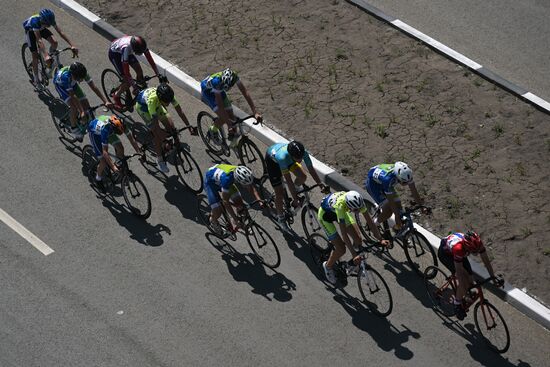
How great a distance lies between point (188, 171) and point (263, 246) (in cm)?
223

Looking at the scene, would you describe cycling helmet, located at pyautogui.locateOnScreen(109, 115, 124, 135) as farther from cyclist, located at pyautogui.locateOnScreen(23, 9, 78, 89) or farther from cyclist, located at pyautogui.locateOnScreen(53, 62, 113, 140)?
cyclist, located at pyautogui.locateOnScreen(23, 9, 78, 89)

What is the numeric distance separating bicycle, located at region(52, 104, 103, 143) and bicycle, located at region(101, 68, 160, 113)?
0.76 metres

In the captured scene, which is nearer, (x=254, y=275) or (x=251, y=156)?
(x=254, y=275)

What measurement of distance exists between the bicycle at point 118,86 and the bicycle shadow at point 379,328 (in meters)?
5.31

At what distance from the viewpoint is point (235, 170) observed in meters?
13.1

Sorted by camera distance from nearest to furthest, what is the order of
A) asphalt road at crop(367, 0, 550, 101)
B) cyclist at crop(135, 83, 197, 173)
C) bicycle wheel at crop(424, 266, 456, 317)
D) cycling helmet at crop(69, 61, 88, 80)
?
bicycle wheel at crop(424, 266, 456, 317)
cyclist at crop(135, 83, 197, 173)
cycling helmet at crop(69, 61, 88, 80)
asphalt road at crop(367, 0, 550, 101)

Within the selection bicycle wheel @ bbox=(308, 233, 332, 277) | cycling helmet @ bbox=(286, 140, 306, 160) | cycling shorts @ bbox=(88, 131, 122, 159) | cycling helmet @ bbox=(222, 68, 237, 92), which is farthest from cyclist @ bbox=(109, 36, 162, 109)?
bicycle wheel @ bbox=(308, 233, 332, 277)

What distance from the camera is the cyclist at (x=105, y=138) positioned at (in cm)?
1416

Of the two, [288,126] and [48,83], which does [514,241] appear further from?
[48,83]

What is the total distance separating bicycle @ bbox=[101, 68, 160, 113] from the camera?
1616 centimetres

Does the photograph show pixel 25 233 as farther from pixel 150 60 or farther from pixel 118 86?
pixel 150 60

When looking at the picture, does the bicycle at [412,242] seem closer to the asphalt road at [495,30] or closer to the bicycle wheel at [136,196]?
the bicycle wheel at [136,196]

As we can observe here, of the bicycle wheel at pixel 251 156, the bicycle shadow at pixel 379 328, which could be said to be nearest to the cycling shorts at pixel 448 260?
the bicycle shadow at pixel 379 328

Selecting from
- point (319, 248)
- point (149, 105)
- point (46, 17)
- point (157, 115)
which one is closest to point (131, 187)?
point (157, 115)
